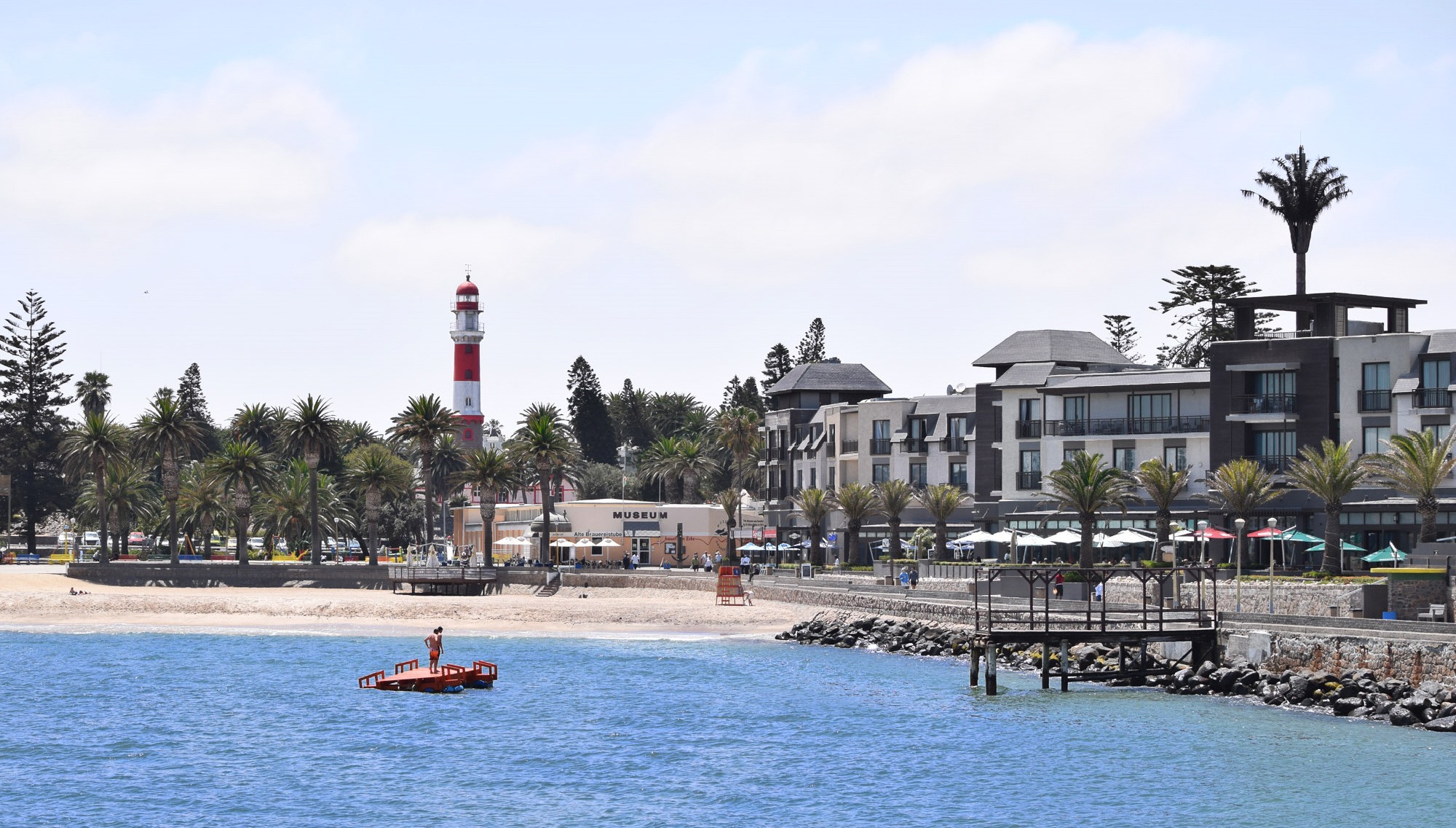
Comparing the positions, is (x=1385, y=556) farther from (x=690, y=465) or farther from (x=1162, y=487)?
(x=690, y=465)

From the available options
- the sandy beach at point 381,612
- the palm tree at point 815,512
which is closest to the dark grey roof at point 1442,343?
the sandy beach at point 381,612

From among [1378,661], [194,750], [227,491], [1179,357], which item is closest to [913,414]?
[1179,357]

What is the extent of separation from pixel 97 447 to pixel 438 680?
61.1 meters

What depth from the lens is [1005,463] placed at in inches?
3738

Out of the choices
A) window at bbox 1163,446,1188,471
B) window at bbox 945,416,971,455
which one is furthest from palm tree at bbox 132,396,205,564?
window at bbox 1163,446,1188,471

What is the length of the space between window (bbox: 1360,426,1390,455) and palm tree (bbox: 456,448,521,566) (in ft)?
187

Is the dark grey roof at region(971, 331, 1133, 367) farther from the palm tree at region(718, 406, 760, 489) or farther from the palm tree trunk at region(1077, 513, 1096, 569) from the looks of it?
the palm tree at region(718, 406, 760, 489)

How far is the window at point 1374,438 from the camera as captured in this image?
7625cm

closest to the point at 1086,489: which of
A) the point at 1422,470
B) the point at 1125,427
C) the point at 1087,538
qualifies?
the point at 1087,538

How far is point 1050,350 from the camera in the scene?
97.8m

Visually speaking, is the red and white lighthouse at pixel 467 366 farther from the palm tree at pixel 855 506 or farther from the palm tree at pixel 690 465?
the palm tree at pixel 855 506

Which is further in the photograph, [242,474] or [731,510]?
[731,510]

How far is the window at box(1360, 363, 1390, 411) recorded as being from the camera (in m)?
76.4

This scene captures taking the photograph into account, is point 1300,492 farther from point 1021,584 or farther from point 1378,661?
point 1378,661
